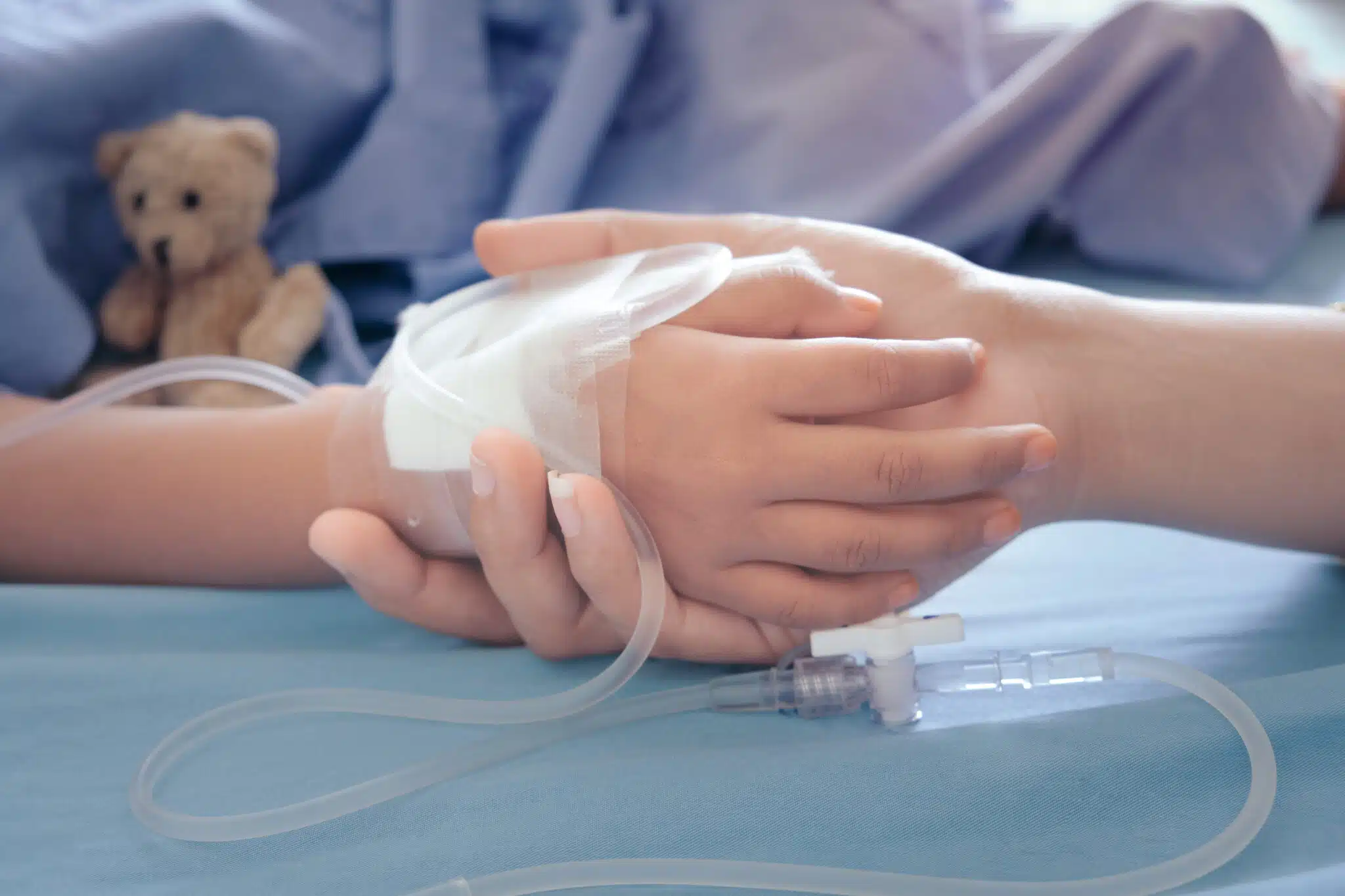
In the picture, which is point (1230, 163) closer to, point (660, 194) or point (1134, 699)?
point (660, 194)

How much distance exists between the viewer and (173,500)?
77cm

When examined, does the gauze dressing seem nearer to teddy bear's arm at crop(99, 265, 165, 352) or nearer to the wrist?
the wrist

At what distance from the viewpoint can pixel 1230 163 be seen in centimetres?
115

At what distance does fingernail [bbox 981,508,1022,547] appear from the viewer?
26.2 inches

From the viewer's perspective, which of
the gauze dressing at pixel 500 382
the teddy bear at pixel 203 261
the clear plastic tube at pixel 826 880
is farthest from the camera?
the teddy bear at pixel 203 261

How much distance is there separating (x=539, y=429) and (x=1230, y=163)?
2.87 ft

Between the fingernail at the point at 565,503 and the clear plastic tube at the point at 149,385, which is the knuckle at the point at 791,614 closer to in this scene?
the fingernail at the point at 565,503

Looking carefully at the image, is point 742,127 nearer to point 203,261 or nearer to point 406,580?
A: point 203,261

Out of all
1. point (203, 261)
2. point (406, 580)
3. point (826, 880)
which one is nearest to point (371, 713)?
point (406, 580)

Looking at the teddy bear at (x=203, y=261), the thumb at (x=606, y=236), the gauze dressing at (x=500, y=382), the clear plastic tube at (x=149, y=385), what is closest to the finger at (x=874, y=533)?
the gauze dressing at (x=500, y=382)

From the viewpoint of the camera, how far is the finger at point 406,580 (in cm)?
67

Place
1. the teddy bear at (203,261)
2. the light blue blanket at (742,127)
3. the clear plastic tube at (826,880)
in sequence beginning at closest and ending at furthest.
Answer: the clear plastic tube at (826,880) → the teddy bear at (203,261) → the light blue blanket at (742,127)

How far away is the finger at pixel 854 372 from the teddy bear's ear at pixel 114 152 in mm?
622

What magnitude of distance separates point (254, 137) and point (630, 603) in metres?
0.59
